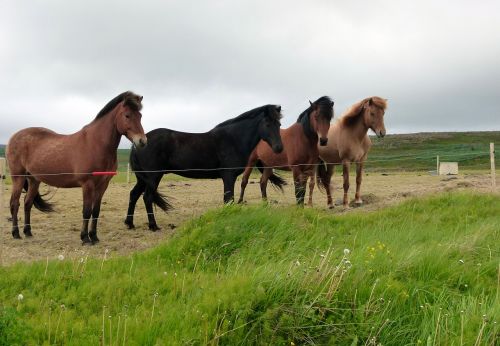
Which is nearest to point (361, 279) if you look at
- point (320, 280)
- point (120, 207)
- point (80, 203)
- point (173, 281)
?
point (320, 280)

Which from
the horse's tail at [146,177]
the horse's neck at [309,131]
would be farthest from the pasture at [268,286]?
the horse's neck at [309,131]

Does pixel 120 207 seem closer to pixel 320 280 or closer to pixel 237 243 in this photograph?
pixel 237 243

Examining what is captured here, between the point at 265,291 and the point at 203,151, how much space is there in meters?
5.22

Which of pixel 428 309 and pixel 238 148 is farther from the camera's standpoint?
pixel 238 148

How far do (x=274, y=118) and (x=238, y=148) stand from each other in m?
0.92

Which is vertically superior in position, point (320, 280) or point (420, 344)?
point (320, 280)

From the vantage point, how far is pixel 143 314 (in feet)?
11.3

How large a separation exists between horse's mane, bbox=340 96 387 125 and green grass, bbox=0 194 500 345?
14.6ft

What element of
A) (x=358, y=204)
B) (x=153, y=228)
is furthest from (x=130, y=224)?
(x=358, y=204)

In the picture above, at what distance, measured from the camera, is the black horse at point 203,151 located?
326 inches

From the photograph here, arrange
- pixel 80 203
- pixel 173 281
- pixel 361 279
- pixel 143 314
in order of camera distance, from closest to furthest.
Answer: pixel 143 314, pixel 361 279, pixel 173 281, pixel 80 203

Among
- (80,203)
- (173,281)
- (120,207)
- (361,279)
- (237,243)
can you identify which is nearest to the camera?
(361,279)

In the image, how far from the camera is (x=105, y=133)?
7.14 m

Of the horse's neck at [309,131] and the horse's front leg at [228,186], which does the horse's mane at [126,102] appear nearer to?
the horse's front leg at [228,186]
